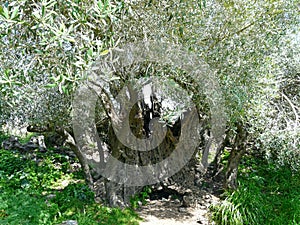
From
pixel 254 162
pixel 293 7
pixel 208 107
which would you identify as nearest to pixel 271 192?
pixel 254 162

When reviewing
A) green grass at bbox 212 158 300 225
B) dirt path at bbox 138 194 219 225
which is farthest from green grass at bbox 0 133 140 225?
green grass at bbox 212 158 300 225

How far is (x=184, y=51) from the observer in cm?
314

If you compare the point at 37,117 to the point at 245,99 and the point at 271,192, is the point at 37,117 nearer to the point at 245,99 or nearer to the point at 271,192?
the point at 245,99

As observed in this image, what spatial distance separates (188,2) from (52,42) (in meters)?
1.77

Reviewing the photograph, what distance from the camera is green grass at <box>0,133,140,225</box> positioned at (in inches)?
148

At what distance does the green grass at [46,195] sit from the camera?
3.76 metres

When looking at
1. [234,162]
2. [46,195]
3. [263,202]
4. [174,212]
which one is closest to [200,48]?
[234,162]

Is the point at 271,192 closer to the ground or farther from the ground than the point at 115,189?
closer to the ground

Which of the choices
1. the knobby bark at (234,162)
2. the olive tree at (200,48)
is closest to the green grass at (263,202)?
the knobby bark at (234,162)

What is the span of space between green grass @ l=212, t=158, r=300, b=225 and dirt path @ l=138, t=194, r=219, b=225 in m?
0.28

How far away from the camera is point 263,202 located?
5102mm

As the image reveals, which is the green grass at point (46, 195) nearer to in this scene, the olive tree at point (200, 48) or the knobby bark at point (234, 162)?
the olive tree at point (200, 48)

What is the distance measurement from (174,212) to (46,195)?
2423mm

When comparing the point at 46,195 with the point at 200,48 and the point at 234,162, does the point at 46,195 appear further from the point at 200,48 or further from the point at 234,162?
the point at 200,48
